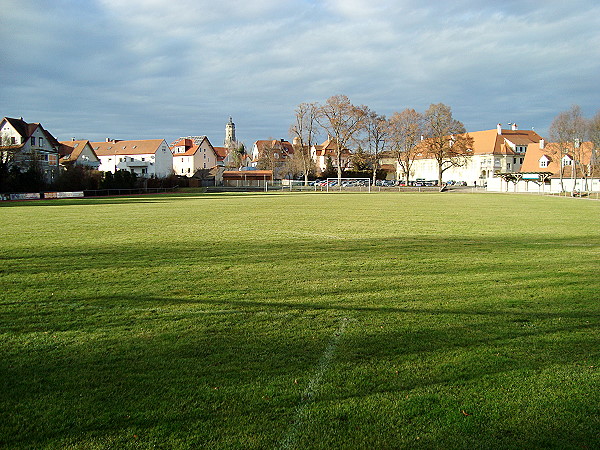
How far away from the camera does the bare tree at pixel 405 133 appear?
80125 mm

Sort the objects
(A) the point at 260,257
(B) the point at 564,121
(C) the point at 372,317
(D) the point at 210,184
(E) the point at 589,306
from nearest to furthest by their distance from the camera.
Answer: (C) the point at 372,317, (E) the point at 589,306, (A) the point at 260,257, (B) the point at 564,121, (D) the point at 210,184

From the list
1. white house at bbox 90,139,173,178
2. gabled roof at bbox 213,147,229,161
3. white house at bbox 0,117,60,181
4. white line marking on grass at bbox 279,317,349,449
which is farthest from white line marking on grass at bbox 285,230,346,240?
gabled roof at bbox 213,147,229,161

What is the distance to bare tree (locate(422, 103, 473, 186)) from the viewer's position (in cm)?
7369

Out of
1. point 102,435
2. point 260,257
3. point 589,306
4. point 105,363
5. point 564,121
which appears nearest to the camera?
point 102,435

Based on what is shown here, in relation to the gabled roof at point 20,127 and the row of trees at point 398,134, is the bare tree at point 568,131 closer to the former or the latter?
the row of trees at point 398,134

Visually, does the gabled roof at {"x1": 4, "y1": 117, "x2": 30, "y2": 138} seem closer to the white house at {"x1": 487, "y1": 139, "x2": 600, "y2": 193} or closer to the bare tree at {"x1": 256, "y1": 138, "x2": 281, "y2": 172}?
the bare tree at {"x1": 256, "y1": 138, "x2": 281, "y2": 172}

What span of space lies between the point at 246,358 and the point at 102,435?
155 centimetres

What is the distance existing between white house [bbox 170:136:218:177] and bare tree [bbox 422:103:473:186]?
54.5m

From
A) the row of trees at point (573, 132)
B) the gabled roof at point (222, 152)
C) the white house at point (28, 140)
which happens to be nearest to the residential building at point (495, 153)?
the row of trees at point (573, 132)

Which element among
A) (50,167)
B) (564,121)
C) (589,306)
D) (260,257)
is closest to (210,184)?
(50,167)

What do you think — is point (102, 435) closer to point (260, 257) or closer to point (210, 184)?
point (260, 257)

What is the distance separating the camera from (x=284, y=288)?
7.30m

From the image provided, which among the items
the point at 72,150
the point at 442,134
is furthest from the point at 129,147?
the point at 442,134

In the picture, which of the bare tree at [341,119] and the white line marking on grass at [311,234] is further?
the bare tree at [341,119]
